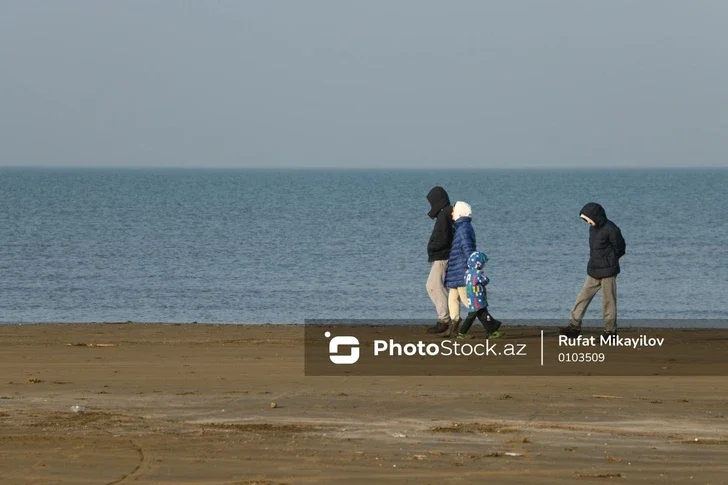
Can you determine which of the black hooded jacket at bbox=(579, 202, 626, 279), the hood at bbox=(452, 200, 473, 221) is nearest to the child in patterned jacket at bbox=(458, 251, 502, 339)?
the hood at bbox=(452, 200, 473, 221)

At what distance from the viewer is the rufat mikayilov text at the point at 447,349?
12.7 metres

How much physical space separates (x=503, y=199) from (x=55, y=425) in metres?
81.2

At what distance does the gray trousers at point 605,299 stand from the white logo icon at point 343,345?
242cm

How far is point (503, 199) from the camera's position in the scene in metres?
88.8

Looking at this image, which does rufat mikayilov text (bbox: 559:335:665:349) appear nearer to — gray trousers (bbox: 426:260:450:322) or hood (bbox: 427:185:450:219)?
gray trousers (bbox: 426:260:450:322)

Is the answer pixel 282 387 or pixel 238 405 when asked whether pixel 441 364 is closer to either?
pixel 282 387

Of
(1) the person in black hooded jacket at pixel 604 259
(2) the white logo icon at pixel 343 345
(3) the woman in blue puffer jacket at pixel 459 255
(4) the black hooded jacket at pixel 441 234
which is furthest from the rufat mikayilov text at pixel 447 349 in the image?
(4) the black hooded jacket at pixel 441 234

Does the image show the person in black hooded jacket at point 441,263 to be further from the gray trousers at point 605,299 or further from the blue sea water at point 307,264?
the blue sea water at point 307,264

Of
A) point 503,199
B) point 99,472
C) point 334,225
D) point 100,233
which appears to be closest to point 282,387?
point 99,472

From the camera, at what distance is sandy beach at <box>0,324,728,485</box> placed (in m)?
7.32

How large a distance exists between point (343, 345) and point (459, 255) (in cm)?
162

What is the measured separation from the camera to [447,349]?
42.7 ft

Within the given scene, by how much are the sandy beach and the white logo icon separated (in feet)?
1.21

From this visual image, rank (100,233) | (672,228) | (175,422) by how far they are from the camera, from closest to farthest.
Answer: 1. (175,422)
2. (100,233)
3. (672,228)
